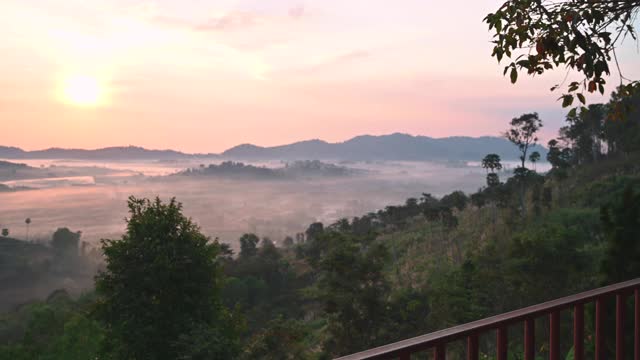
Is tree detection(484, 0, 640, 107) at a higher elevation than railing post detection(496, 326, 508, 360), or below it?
higher

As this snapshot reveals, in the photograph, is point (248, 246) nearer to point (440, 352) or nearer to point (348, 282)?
point (348, 282)

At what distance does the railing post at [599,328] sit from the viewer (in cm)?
234

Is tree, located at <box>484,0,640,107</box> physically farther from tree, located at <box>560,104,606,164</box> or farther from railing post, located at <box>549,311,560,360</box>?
tree, located at <box>560,104,606,164</box>

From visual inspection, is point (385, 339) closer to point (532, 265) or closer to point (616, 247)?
point (532, 265)

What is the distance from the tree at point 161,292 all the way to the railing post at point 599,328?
14.0 metres

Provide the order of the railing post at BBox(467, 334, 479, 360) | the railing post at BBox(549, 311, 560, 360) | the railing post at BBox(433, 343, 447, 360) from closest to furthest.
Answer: the railing post at BBox(433, 343, 447, 360) → the railing post at BBox(467, 334, 479, 360) → the railing post at BBox(549, 311, 560, 360)

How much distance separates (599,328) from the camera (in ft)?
7.94

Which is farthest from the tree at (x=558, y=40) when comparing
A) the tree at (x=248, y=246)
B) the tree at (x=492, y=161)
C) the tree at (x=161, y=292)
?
the tree at (x=248, y=246)

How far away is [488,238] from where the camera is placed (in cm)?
3684

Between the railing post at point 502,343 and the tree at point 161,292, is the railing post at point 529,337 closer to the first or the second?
the railing post at point 502,343

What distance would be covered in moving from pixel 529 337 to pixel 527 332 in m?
0.03

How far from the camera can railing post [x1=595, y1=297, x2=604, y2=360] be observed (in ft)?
7.68

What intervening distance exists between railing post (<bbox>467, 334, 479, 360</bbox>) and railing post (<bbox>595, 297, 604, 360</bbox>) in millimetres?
880

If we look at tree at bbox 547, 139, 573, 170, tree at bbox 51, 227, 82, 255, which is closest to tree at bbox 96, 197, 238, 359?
tree at bbox 547, 139, 573, 170
